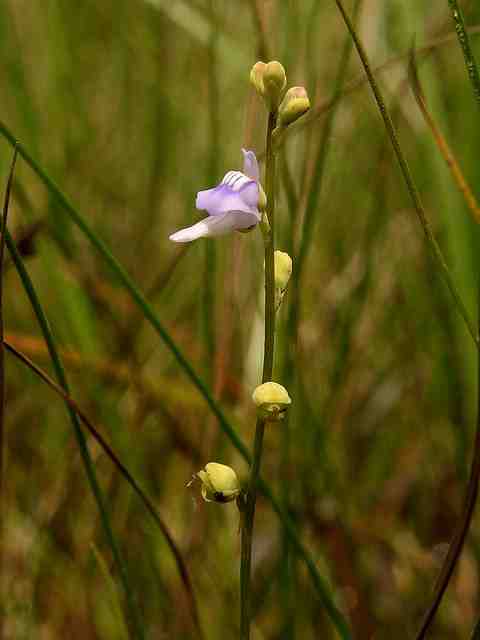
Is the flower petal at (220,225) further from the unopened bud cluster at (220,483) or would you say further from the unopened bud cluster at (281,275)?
the unopened bud cluster at (220,483)

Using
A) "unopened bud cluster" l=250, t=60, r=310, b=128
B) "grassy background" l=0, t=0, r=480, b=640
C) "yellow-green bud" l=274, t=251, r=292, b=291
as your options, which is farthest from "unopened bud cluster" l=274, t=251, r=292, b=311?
"grassy background" l=0, t=0, r=480, b=640

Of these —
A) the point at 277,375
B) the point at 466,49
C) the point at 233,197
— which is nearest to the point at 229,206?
the point at 233,197

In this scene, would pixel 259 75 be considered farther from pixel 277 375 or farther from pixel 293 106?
pixel 277 375

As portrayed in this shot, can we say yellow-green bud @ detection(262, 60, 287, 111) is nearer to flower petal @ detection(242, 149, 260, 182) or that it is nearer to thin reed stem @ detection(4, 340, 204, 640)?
flower petal @ detection(242, 149, 260, 182)

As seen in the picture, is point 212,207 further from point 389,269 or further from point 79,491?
point 389,269

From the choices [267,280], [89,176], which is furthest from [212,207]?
[89,176]

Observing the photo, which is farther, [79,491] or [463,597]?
[79,491]

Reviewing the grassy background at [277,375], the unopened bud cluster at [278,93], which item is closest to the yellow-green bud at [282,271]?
the unopened bud cluster at [278,93]
